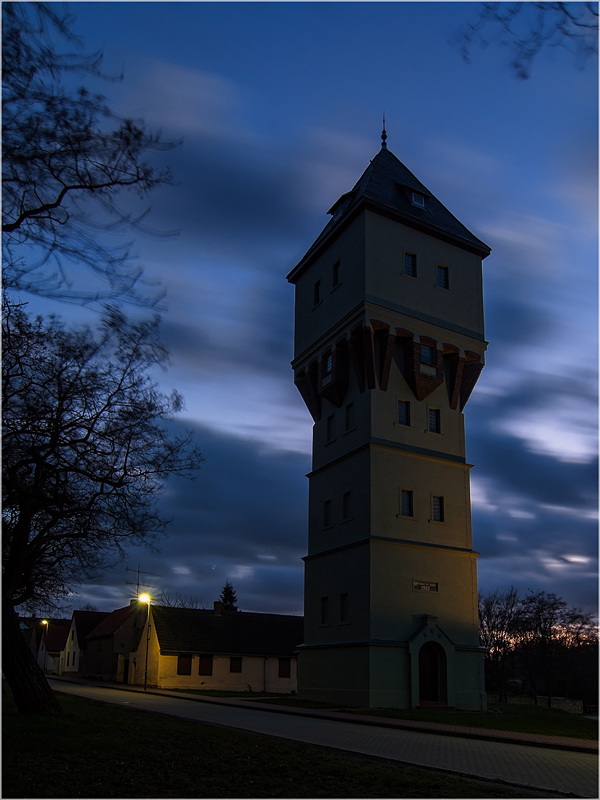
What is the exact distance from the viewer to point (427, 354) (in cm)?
3534

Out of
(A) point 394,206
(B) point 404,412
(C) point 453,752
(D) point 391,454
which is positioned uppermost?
(A) point 394,206

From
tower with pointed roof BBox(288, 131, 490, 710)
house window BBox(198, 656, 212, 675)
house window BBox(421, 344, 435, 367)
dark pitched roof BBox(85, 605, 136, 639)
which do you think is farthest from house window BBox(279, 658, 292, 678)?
house window BBox(421, 344, 435, 367)

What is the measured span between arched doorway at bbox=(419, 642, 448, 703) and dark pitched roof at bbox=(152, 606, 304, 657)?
19.2 meters

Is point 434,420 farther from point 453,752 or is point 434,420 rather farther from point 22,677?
point 22,677

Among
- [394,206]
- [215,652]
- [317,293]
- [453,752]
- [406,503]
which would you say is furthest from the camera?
[215,652]

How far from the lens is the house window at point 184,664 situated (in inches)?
1950

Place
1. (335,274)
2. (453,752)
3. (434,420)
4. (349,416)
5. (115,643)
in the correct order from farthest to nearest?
(115,643) → (335,274) → (434,420) → (349,416) → (453,752)

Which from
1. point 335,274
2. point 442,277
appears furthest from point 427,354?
point 335,274

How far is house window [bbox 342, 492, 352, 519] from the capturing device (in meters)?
33.8

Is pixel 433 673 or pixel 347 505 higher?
pixel 347 505

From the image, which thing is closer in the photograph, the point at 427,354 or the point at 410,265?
the point at 427,354

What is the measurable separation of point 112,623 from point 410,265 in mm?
45738

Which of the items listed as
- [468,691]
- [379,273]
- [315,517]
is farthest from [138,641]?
[379,273]

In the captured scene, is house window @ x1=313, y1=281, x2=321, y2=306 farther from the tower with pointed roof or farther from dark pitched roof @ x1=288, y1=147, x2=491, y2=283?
dark pitched roof @ x1=288, y1=147, x2=491, y2=283
